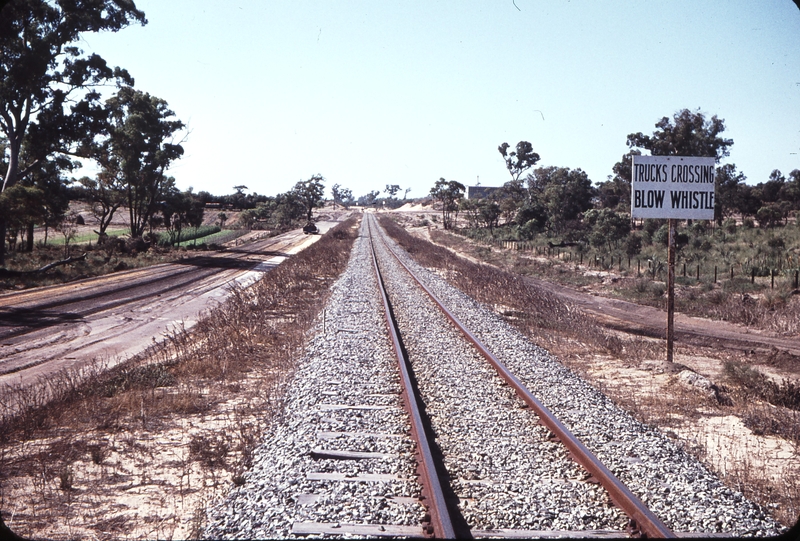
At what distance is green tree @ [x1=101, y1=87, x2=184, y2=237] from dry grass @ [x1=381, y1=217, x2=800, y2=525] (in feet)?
104

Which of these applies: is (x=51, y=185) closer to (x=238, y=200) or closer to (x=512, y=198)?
(x=512, y=198)

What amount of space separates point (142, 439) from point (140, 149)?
4009cm

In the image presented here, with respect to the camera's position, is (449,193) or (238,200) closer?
(449,193)

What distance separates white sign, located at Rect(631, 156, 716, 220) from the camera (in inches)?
393

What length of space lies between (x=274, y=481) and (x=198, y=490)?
677mm

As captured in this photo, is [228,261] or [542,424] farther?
[228,261]

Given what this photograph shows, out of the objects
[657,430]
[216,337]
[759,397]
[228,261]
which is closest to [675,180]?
[759,397]

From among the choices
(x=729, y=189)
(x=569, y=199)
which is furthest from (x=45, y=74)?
(x=729, y=189)

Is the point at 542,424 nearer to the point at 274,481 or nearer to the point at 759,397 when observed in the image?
the point at 274,481

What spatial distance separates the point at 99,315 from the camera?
17.3 metres

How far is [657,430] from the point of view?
6.84 meters

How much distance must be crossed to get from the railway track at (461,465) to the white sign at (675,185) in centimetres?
320

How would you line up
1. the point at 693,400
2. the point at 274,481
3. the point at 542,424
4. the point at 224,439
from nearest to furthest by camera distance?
the point at 274,481
the point at 224,439
the point at 542,424
the point at 693,400

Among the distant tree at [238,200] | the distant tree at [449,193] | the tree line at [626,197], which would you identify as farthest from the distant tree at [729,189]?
the distant tree at [238,200]
